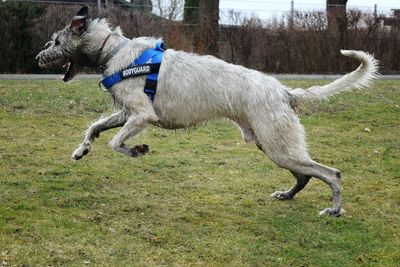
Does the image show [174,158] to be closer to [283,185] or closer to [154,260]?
[283,185]

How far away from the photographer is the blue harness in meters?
6.82

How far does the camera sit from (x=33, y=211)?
627 centimetres

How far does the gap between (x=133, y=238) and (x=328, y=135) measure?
19.3 ft

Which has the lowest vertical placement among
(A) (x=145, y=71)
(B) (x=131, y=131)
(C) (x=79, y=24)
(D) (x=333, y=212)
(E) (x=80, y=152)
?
(D) (x=333, y=212)

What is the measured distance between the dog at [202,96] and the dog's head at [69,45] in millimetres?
11

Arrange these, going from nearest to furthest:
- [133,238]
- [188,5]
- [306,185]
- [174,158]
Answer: [133,238] → [306,185] → [174,158] → [188,5]

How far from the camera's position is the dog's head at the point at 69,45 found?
279 inches

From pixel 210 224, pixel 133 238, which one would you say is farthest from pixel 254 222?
pixel 133 238

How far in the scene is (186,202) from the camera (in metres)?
6.93

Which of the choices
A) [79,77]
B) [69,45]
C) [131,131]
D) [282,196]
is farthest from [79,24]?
[79,77]

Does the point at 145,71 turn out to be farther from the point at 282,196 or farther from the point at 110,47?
the point at 282,196

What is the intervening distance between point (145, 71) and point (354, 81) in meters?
2.19

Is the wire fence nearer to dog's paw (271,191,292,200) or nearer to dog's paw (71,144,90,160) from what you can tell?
dog's paw (271,191,292,200)

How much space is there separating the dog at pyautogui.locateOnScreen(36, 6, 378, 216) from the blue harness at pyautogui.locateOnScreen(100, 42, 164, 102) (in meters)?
0.05
